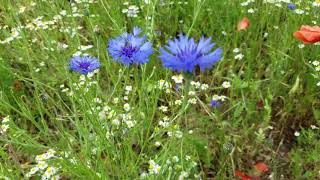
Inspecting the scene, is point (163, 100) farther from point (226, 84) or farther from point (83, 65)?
point (83, 65)

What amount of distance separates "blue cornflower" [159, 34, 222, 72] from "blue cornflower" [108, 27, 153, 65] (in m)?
0.18

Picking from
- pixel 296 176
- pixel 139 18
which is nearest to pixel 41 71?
pixel 139 18

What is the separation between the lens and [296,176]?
148cm

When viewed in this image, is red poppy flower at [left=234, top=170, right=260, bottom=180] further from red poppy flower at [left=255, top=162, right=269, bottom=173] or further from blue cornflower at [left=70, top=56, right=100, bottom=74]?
blue cornflower at [left=70, top=56, right=100, bottom=74]

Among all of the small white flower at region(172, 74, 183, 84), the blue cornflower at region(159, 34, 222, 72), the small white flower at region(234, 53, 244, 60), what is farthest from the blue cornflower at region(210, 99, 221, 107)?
the blue cornflower at region(159, 34, 222, 72)

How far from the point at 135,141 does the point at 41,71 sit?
1.91ft

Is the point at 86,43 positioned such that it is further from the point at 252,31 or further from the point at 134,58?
the point at 134,58

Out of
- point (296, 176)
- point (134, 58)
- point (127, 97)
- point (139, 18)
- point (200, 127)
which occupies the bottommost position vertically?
point (296, 176)

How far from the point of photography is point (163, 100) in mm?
1613

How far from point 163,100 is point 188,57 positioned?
75 cm

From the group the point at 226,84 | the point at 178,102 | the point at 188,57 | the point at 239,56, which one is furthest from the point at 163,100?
the point at 188,57

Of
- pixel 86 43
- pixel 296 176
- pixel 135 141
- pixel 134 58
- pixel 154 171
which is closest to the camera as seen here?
pixel 134 58

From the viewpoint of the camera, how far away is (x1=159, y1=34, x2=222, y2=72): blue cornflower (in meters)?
0.86

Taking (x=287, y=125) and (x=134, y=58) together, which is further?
(x=287, y=125)
